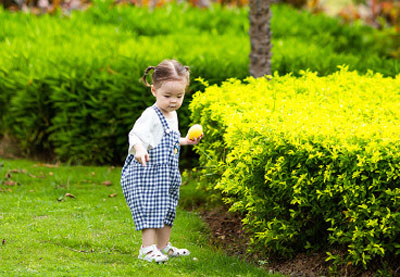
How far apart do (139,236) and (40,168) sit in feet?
8.52

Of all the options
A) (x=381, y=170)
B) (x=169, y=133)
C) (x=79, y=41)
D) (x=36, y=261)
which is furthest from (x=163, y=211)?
(x=79, y=41)

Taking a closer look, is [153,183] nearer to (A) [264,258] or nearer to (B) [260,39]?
(A) [264,258]

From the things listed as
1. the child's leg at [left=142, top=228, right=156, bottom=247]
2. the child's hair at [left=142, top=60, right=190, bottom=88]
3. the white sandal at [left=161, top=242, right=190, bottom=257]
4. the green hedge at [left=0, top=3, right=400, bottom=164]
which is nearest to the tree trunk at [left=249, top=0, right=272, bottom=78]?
the green hedge at [left=0, top=3, right=400, bottom=164]

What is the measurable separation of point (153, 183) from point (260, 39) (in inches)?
133

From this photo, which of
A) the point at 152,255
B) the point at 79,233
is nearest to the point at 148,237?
the point at 152,255

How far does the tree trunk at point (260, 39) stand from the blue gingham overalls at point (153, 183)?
2997 mm

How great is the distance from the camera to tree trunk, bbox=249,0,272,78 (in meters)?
7.24

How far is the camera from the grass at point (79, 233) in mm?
4195

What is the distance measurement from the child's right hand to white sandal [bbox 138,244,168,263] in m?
0.60

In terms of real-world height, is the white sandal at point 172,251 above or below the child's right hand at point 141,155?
below

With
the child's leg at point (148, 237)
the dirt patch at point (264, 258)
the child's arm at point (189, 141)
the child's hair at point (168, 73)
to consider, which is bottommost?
the dirt patch at point (264, 258)

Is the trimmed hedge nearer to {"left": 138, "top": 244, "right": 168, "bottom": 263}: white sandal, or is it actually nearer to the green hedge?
{"left": 138, "top": 244, "right": 168, "bottom": 263}: white sandal

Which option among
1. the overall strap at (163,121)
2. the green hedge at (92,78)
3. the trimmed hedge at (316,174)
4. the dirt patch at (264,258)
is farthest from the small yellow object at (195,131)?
the green hedge at (92,78)

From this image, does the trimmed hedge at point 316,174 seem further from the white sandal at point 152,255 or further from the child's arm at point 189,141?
the white sandal at point 152,255
